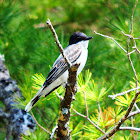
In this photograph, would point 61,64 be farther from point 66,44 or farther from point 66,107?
point 66,107

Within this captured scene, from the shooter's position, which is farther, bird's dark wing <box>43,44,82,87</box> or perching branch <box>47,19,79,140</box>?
bird's dark wing <box>43,44,82,87</box>

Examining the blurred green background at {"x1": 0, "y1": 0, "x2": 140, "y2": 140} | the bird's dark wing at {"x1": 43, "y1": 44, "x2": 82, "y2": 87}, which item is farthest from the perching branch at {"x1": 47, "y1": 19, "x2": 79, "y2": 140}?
the bird's dark wing at {"x1": 43, "y1": 44, "x2": 82, "y2": 87}

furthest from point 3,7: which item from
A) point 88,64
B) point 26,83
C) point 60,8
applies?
point 26,83

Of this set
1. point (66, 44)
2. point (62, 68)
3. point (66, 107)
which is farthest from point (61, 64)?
point (66, 107)

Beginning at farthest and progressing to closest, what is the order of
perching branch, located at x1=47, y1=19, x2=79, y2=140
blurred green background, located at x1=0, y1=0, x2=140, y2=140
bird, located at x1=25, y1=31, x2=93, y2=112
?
1. blurred green background, located at x1=0, y1=0, x2=140, y2=140
2. bird, located at x1=25, y1=31, x2=93, y2=112
3. perching branch, located at x1=47, y1=19, x2=79, y2=140

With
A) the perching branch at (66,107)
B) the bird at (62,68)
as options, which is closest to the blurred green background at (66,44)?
the bird at (62,68)

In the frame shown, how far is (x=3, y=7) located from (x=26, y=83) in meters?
1.64

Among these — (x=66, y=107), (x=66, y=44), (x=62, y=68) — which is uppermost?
(x=66, y=44)

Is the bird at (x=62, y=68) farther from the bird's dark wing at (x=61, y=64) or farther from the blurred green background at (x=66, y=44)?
the blurred green background at (x=66, y=44)

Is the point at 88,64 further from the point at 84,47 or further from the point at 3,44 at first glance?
the point at 3,44

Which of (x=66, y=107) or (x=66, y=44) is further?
(x=66, y=44)

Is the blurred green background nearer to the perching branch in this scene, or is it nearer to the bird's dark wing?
the bird's dark wing

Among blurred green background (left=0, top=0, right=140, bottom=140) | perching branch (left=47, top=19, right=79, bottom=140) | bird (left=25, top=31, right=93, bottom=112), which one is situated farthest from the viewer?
blurred green background (left=0, top=0, right=140, bottom=140)

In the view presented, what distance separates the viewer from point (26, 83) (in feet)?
6.65
